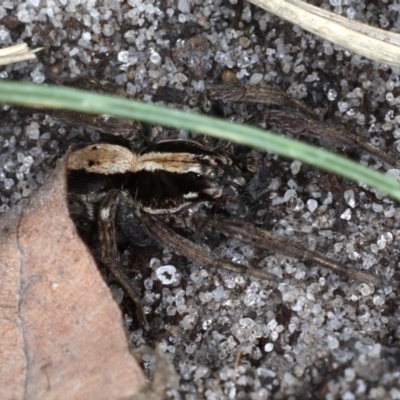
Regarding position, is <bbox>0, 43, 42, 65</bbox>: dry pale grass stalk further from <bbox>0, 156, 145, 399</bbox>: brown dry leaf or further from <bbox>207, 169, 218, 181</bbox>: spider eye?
<bbox>207, 169, 218, 181</bbox>: spider eye

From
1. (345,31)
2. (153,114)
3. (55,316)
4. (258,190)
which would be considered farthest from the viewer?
(258,190)

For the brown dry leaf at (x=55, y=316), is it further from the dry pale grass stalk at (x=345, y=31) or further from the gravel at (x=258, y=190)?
the dry pale grass stalk at (x=345, y=31)

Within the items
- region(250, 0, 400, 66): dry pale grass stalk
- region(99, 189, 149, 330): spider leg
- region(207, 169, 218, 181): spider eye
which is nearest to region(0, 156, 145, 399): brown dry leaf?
region(99, 189, 149, 330): spider leg

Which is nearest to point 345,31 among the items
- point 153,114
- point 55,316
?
point 153,114

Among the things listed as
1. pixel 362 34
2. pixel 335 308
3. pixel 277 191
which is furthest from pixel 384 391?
pixel 362 34

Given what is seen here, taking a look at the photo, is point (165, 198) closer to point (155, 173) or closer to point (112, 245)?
point (155, 173)

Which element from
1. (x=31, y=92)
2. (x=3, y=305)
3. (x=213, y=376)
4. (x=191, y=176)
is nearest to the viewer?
(x=31, y=92)

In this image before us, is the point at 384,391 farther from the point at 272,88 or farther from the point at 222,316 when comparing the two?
the point at 272,88
